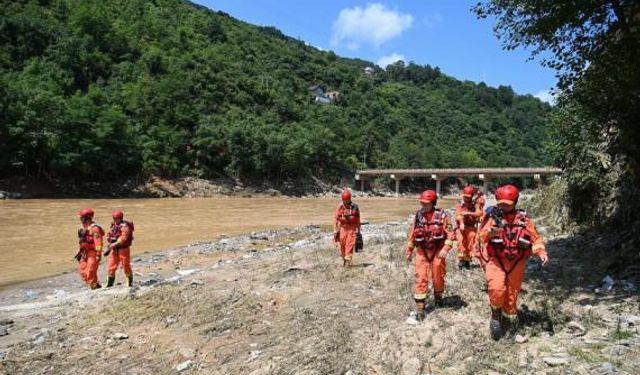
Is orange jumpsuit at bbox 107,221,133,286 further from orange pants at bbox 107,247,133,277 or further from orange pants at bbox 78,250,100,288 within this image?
orange pants at bbox 78,250,100,288

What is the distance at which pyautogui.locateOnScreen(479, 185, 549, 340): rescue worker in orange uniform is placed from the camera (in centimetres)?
634

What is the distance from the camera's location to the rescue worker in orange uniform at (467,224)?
36.7 feet

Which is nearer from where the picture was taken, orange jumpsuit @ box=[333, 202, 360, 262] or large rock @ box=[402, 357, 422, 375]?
large rock @ box=[402, 357, 422, 375]

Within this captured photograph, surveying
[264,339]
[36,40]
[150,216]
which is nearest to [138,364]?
[264,339]

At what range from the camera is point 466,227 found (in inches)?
447

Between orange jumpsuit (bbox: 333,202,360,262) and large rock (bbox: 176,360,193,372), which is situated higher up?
orange jumpsuit (bbox: 333,202,360,262)

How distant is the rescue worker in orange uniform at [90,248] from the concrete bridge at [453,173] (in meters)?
62.0

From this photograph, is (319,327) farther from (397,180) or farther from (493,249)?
(397,180)

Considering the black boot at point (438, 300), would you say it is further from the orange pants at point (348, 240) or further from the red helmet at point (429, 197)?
the orange pants at point (348, 240)

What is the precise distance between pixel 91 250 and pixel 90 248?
0.05 m

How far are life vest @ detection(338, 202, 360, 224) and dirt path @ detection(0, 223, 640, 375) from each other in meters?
1.05

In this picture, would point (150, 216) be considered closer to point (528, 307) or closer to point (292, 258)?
point (292, 258)

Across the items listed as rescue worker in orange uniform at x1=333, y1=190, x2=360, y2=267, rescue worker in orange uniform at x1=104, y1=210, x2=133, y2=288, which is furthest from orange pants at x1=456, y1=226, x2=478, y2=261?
rescue worker in orange uniform at x1=104, y1=210, x2=133, y2=288

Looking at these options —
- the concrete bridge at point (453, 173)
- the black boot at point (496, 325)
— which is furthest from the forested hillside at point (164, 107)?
the black boot at point (496, 325)
